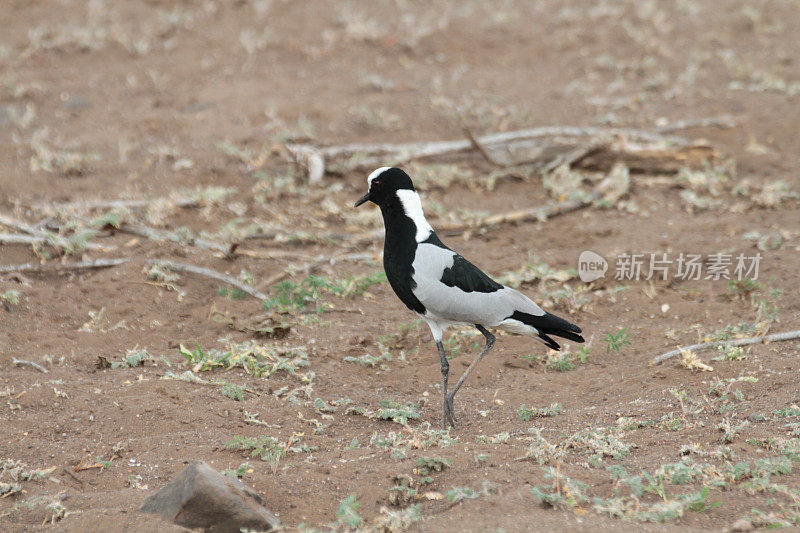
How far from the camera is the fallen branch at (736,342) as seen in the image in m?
4.93

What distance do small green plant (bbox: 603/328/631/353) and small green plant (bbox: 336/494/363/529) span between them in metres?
2.42

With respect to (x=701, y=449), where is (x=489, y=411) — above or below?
below

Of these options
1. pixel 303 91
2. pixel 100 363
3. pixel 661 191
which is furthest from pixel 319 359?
pixel 303 91

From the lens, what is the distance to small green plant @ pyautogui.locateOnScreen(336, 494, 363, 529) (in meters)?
3.15

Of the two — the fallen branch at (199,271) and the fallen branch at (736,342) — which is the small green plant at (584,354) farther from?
the fallen branch at (199,271)

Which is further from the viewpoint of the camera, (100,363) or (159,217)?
(159,217)

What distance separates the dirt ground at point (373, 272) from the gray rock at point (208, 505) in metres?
0.13

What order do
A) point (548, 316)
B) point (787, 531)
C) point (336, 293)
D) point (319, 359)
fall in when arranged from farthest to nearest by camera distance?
point (336, 293) < point (319, 359) < point (548, 316) < point (787, 531)

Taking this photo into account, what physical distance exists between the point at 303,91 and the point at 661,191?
4223 mm

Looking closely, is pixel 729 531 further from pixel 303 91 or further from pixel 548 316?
pixel 303 91

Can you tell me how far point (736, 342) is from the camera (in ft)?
16.3

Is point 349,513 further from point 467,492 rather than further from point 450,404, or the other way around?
point 450,404

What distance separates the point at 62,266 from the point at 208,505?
3.56 m

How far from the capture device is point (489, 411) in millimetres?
4746
